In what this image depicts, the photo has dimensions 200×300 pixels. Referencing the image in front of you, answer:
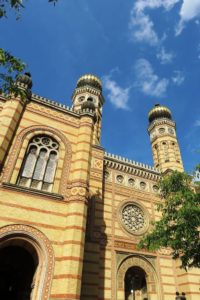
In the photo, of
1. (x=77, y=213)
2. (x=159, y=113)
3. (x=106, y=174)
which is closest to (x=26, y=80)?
(x=77, y=213)

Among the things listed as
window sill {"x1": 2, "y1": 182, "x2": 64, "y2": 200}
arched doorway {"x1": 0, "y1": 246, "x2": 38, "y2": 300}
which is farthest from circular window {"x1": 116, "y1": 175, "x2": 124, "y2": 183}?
arched doorway {"x1": 0, "y1": 246, "x2": 38, "y2": 300}

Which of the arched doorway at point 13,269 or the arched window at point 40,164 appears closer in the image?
the arched doorway at point 13,269

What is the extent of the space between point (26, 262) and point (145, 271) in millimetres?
8175

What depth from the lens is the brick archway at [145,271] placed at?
46.4ft

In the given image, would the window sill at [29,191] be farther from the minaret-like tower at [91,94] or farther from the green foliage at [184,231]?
the minaret-like tower at [91,94]

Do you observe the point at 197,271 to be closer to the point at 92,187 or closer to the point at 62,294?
the point at 92,187

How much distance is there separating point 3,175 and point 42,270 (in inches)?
166

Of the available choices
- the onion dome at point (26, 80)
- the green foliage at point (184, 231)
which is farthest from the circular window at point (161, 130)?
the onion dome at point (26, 80)

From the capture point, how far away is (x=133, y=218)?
57.3 feet

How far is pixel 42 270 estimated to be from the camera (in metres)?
9.27

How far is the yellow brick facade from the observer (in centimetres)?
945

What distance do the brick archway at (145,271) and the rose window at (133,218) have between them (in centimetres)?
195

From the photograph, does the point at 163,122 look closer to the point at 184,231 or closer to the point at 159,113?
the point at 159,113

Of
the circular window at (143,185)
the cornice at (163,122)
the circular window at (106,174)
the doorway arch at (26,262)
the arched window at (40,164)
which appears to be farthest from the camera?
the cornice at (163,122)
